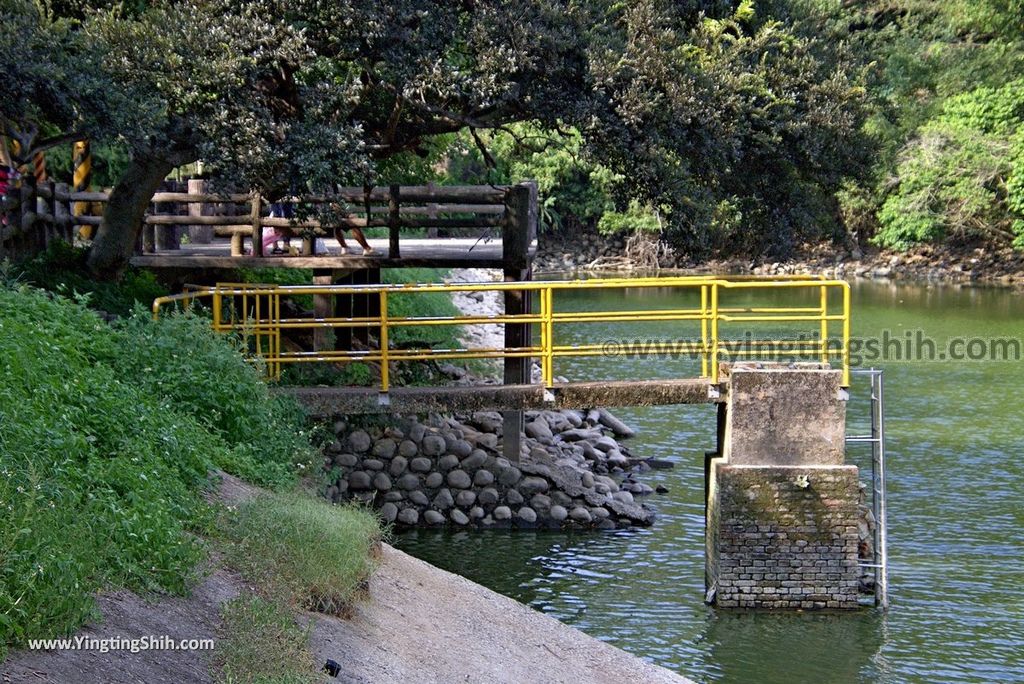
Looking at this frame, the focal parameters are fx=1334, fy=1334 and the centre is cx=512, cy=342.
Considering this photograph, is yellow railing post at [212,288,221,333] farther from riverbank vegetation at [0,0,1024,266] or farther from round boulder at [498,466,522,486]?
round boulder at [498,466,522,486]

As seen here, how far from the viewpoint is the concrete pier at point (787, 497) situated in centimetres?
1437

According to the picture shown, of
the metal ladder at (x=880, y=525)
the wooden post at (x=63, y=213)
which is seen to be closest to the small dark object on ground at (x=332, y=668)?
the metal ladder at (x=880, y=525)

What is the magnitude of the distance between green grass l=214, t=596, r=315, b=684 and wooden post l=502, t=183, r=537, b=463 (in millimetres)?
9649

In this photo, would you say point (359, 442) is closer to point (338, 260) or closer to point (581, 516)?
point (338, 260)

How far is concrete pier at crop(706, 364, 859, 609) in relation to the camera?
14367 mm

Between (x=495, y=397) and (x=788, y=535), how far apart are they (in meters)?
3.72

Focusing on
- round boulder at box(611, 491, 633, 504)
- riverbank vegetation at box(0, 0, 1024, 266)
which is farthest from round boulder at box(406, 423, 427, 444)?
riverbank vegetation at box(0, 0, 1024, 266)

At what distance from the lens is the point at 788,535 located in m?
14.4

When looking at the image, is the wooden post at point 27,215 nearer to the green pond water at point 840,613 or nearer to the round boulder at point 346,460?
the round boulder at point 346,460

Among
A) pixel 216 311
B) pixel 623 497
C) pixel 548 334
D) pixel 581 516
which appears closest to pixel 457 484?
pixel 581 516

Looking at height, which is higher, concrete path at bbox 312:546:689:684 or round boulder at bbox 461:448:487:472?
round boulder at bbox 461:448:487:472

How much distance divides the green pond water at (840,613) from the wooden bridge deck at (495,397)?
6.84 ft

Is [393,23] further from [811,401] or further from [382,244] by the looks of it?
[382,244]

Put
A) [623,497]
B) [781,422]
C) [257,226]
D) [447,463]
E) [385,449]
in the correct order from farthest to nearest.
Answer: [623,497] → [257,226] → [385,449] → [447,463] → [781,422]
